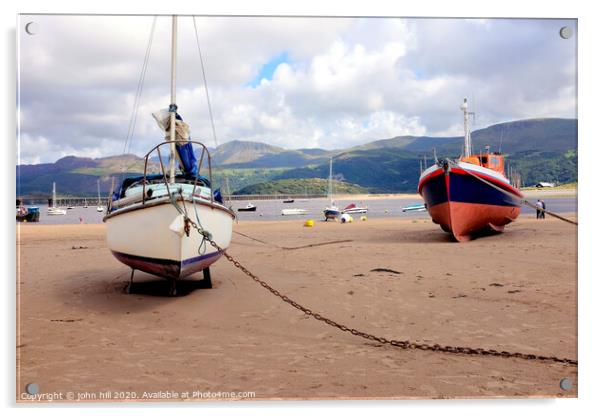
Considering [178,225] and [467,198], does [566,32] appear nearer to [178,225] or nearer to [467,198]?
[178,225]

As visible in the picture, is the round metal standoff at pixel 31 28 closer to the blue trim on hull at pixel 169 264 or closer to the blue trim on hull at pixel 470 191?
the blue trim on hull at pixel 169 264

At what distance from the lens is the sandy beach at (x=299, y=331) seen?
11.3 feet

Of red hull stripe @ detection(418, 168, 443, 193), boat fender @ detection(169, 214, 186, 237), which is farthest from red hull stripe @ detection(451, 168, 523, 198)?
boat fender @ detection(169, 214, 186, 237)

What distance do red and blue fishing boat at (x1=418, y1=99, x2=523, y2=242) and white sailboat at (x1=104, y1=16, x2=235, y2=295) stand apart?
281 inches

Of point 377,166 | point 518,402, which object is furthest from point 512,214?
point 377,166

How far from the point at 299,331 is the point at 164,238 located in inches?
72.6

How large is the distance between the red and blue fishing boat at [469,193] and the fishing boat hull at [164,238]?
7.23 meters

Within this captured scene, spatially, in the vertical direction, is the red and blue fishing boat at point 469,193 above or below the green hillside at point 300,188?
below

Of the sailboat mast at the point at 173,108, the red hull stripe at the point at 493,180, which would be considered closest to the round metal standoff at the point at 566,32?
the sailboat mast at the point at 173,108

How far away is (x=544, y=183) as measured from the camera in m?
6.90

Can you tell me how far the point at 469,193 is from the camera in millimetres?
11742

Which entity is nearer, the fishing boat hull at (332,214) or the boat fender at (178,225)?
the boat fender at (178,225)
